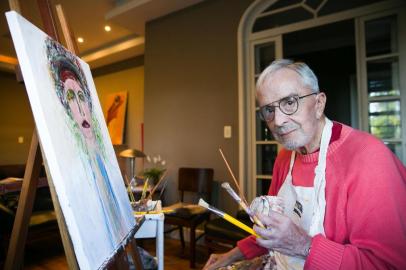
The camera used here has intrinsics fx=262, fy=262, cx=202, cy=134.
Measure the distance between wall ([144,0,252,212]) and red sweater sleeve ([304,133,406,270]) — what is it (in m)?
1.99

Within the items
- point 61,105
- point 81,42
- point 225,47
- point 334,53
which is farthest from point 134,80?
point 61,105

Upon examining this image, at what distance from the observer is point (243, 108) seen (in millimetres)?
2756

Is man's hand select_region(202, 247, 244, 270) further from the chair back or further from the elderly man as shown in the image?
the chair back

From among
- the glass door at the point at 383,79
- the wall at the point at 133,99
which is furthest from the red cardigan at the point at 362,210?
the wall at the point at 133,99

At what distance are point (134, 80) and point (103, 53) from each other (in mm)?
714

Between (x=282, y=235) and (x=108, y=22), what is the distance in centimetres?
386

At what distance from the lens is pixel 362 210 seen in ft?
2.47

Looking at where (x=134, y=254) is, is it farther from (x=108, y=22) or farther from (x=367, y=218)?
(x=108, y=22)

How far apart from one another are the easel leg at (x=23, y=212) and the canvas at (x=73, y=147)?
0.54ft

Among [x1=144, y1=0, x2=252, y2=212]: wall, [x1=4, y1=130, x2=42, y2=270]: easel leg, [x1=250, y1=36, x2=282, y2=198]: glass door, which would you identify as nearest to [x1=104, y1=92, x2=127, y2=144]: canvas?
[x1=144, y1=0, x2=252, y2=212]: wall

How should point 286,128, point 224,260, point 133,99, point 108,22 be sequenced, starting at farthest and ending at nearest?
1. point 133,99
2. point 108,22
3. point 224,260
4. point 286,128

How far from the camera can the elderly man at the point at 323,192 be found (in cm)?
72

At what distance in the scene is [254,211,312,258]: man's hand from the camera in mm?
722

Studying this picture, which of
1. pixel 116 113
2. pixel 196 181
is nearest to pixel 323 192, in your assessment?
pixel 196 181
